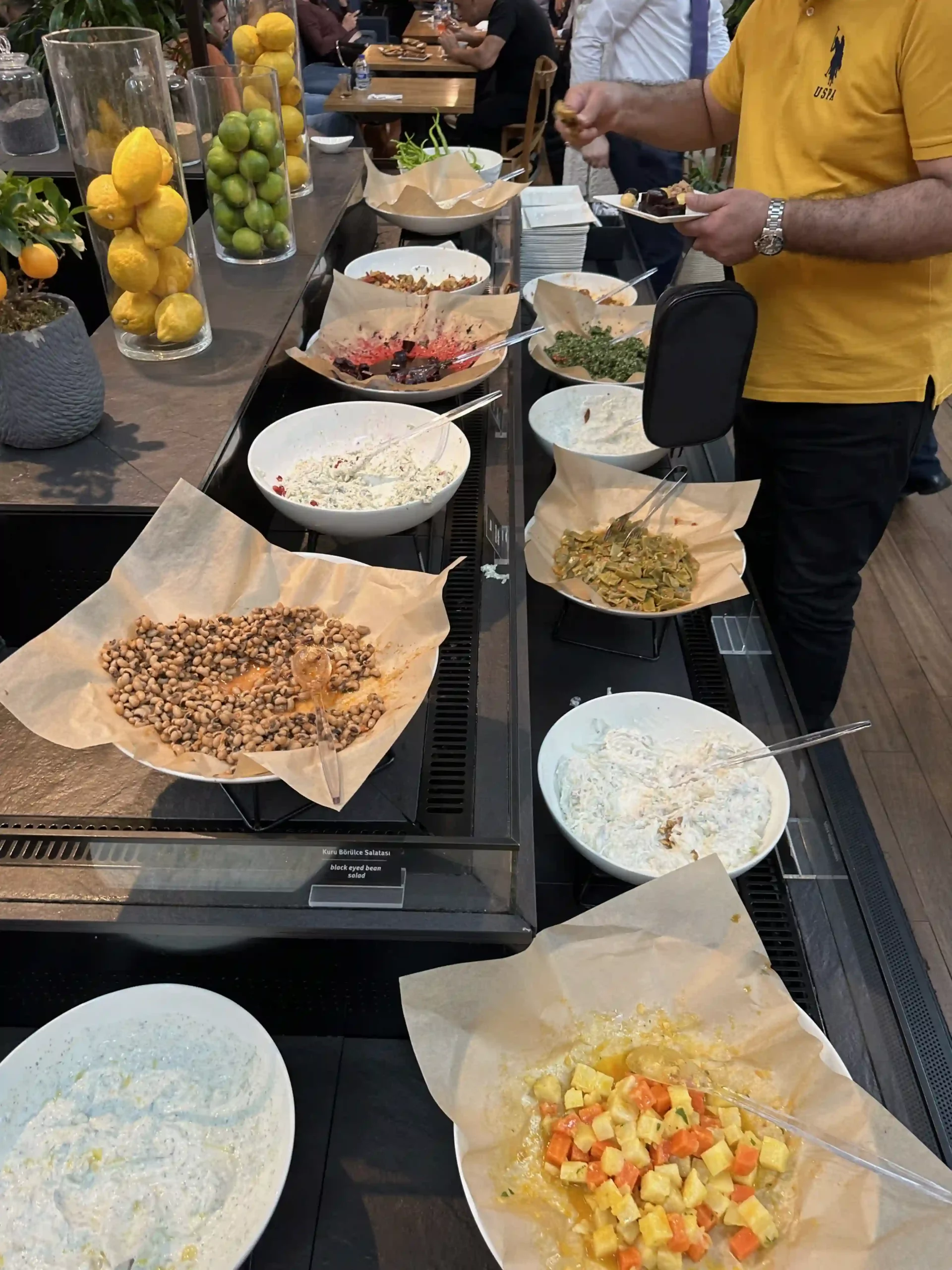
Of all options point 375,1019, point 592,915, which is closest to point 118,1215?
point 375,1019

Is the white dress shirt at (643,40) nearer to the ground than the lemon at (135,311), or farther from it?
farther from it

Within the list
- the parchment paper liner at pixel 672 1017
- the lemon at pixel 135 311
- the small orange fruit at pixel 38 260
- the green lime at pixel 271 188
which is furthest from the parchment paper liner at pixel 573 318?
the parchment paper liner at pixel 672 1017

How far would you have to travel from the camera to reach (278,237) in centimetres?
172

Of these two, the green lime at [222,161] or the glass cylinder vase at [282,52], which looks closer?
the green lime at [222,161]

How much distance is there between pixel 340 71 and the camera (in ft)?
18.3

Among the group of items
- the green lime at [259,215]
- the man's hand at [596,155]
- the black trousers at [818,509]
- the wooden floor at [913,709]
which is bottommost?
the wooden floor at [913,709]

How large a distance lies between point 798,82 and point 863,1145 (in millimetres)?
1508

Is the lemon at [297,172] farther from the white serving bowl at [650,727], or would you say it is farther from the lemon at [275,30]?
the white serving bowl at [650,727]

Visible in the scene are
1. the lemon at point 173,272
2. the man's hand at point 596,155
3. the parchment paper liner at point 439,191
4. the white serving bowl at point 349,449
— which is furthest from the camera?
the man's hand at point 596,155

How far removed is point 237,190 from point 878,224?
1.16 metres

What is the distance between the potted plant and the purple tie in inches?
108

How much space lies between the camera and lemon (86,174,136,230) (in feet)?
4.00

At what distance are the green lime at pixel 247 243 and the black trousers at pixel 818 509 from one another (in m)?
1.04

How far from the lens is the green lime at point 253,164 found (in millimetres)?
1615
